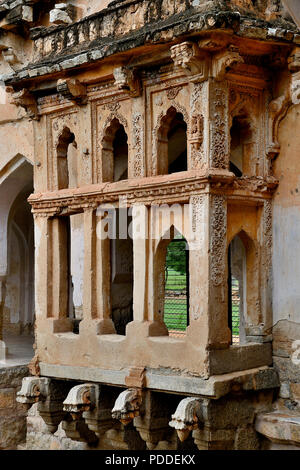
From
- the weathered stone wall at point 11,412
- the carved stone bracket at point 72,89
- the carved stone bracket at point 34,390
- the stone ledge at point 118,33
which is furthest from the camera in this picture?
the weathered stone wall at point 11,412

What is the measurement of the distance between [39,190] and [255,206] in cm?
234

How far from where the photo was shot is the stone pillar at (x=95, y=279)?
704cm

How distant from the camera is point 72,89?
7.00m

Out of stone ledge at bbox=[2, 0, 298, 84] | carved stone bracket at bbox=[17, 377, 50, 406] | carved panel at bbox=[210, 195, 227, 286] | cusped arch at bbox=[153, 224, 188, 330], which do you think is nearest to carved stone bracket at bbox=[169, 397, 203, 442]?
cusped arch at bbox=[153, 224, 188, 330]

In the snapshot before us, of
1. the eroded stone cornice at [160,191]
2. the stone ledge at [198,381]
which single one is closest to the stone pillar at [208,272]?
the eroded stone cornice at [160,191]

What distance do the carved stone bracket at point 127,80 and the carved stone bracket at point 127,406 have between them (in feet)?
8.57

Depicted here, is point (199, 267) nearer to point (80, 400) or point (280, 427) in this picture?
point (280, 427)

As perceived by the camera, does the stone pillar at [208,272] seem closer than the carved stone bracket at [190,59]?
No

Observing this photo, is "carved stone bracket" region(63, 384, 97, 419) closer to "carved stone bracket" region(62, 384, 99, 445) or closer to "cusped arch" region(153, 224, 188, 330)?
"carved stone bracket" region(62, 384, 99, 445)

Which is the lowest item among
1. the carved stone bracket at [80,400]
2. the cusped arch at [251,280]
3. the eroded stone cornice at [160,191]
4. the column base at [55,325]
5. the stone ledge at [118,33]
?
the carved stone bracket at [80,400]

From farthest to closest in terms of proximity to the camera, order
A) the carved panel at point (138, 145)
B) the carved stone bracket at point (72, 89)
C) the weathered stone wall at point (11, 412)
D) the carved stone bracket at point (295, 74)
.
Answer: the weathered stone wall at point (11, 412)
the carved stone bracket at point (72, 89)
the carved panel at point (138, 145)
the carved stone bracket at point (295, 74)

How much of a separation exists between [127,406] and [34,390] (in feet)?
4.47

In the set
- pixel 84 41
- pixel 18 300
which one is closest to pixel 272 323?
pixel 84 41

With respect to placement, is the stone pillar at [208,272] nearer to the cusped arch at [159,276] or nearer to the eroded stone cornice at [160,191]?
the eroded stone cornice at [160,191]
